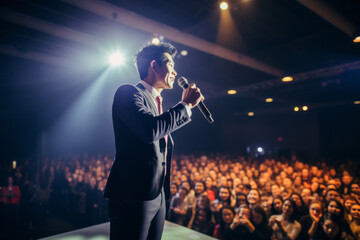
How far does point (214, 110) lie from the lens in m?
15.5

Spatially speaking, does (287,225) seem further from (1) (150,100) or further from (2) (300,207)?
(1) (150,100)

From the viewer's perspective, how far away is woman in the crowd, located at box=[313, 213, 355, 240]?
3106 millimetres

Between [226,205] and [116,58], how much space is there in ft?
15.7

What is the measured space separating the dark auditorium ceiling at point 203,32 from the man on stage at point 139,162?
3.88 metres

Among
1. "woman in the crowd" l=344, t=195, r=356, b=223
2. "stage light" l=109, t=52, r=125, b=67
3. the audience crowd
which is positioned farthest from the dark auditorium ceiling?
the audience crowd

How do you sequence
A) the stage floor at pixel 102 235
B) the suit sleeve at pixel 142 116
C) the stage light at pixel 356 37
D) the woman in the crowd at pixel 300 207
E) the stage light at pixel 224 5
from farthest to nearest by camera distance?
the stage light at pixel 224 5 → the stage light at pixel 356 37 → the woman in the crowd at pixel 300 207 → the stage floor at pixel 102 235 → the suit sleeve at pixel 142 116

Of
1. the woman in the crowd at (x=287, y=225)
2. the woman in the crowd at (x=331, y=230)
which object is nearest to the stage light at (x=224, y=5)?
the woman in the crowd at (x=287, y=225)

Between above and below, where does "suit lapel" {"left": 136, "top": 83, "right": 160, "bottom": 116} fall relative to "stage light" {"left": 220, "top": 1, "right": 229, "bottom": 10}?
below

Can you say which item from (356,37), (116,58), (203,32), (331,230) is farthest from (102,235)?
(116,58)

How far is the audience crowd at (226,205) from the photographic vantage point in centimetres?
336

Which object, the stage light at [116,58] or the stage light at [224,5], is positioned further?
the stage light at [116,58]

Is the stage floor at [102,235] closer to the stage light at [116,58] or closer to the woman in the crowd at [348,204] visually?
the woman in the crowd at [348,204]

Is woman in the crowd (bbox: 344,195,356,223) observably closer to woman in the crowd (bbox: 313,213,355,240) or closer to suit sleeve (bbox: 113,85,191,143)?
woman in the crowd (bbox: 313,213,355,240)

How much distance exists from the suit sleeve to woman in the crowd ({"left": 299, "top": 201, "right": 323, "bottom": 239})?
3.33m
